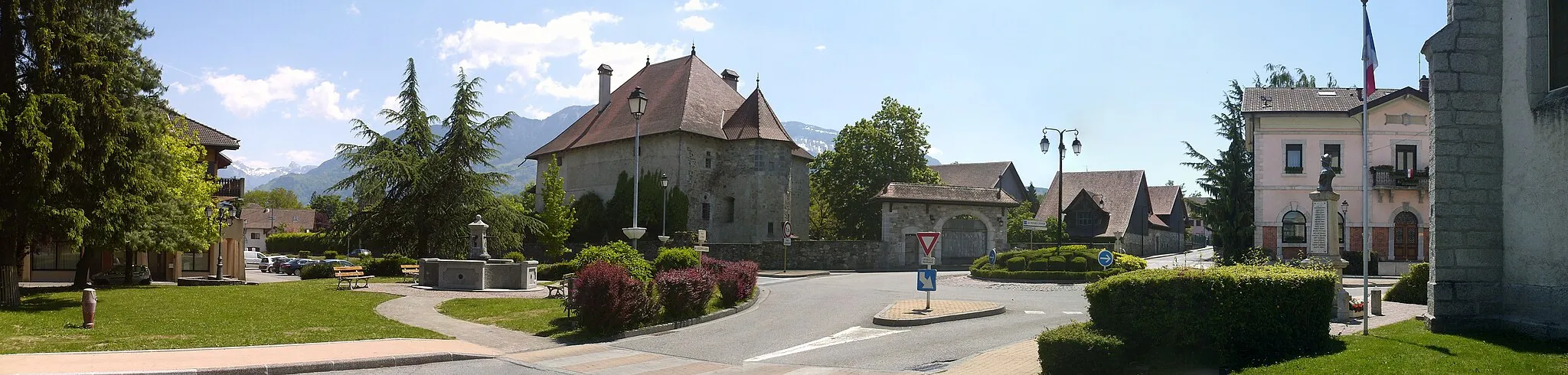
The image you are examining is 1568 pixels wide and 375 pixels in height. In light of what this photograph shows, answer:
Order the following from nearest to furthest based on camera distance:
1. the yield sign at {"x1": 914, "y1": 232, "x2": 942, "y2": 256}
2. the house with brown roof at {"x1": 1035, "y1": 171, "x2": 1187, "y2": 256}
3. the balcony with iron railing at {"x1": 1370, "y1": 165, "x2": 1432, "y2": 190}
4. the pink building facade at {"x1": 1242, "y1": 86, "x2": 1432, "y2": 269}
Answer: the yield sign at {"x1": 914, "y1": 232, "x2": 942, "y2": 256} → the balcony with iron railing at {"x1": 1370, "y1": 165, "x2": 1432, "y2": 190} → the pink building facade at {"x1": 1242, "y1": 86, "x2": 1432, "y2": 269} → the house with brown roof at {"x1": 1035, "y1": 171, "x2": 1187, "y2": 256}

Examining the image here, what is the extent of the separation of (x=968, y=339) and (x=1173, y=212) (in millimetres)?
69136

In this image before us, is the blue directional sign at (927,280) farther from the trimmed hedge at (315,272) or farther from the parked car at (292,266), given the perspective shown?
the parked car at (292,266)

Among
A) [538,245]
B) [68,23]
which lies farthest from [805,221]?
[68,23]

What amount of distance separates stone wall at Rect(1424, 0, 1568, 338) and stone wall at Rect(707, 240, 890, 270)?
3118 centimetres

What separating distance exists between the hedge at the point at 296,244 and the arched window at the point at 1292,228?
68.9 metres

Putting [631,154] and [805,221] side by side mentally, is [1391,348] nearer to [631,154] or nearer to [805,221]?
[631,154]

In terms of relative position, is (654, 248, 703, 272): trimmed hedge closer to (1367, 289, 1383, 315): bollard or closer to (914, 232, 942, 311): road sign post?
(914, 232, 942, 311): road sign post

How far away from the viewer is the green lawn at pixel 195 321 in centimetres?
1330

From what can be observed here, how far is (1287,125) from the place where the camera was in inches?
1512

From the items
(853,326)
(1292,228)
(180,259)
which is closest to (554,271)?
(180,259)

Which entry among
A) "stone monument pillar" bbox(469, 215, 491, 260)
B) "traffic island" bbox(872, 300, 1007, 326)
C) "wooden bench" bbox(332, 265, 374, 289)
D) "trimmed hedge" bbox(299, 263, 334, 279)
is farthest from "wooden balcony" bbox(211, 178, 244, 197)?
"traffic island" bbox(872, 300, 1007, 326)

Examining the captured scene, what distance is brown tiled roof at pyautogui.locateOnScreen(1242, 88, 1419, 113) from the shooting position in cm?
3828

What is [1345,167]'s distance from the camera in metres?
38.4

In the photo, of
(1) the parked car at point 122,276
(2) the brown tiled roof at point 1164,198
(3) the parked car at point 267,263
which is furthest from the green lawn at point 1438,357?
(2) the brown tiled roof at point 1164,198
